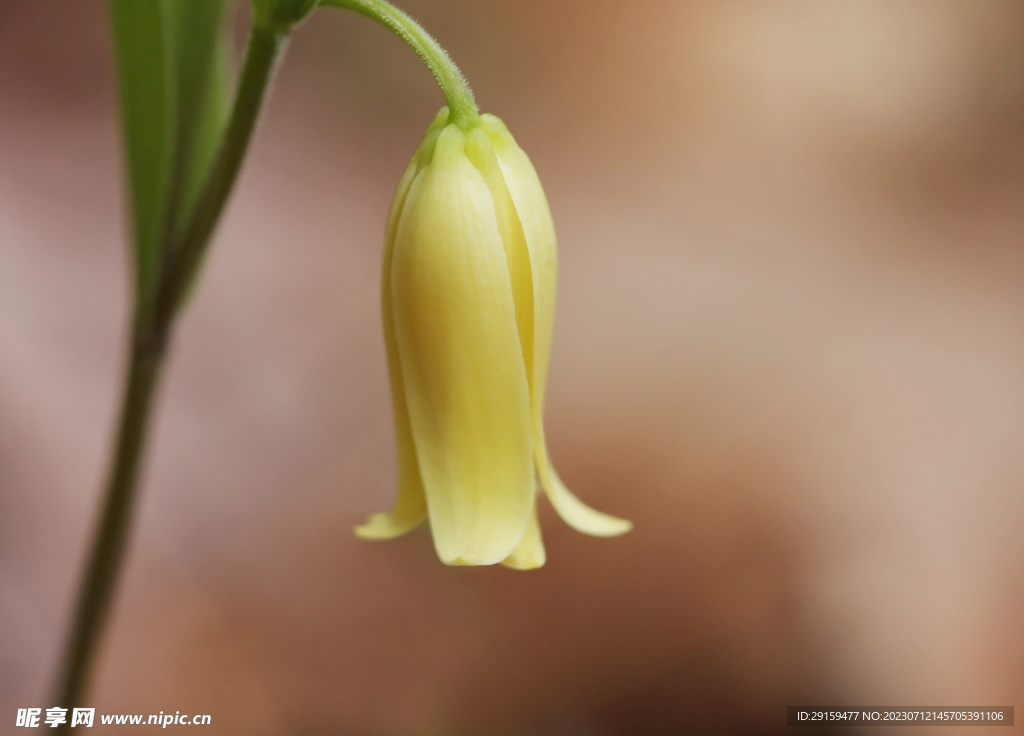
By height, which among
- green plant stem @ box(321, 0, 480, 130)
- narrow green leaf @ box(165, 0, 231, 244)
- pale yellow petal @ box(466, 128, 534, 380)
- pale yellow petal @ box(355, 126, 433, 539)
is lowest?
pale yellow petal @ box(355, 126, 433, 539)

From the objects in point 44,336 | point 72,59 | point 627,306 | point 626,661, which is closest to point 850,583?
point 626,661

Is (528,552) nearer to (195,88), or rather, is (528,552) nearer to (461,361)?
(461,361)

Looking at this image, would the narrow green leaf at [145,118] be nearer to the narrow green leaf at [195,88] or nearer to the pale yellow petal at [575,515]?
the narrow green leaf at [195,88]

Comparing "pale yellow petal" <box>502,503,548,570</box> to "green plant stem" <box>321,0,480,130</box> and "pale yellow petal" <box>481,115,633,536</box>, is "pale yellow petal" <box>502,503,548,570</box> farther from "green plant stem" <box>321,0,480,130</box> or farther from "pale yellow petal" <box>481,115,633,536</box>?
"green plant stem" <box>321,0,480,130</box>

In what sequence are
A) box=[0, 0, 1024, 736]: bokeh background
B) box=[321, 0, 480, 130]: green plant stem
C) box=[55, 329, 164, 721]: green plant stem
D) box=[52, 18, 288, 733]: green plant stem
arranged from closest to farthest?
box=[321, 0, 480, 130]: green plant stem
box=[52, 18, 288, 733]: green plant stem
box=[55, 329, 164, 721]: green plant stem
box=[0, 0, 1024, 736]: bokeh background

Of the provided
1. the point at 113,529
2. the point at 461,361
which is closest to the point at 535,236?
the point at 461,361

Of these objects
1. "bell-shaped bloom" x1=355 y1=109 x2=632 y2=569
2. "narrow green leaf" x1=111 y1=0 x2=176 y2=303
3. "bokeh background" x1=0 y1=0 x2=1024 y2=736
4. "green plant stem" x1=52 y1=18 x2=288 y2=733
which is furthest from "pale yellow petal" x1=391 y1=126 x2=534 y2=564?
"bokeh background" x1=0 y1=0 x2=1024 y2=736

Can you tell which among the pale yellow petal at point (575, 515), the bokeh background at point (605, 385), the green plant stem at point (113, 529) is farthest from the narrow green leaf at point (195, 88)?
the bokeh background at point (605, 385)
